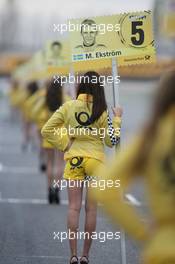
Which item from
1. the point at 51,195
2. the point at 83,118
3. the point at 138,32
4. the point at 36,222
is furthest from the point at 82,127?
the point at 51,195

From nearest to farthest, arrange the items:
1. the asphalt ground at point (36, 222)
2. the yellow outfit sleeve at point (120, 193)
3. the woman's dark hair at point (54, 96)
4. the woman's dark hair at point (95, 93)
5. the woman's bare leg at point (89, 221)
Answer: the yellow outfit sleeve at point (120, 193), the woman's dark hair at point (95, 93), the woman's bare leg at point (89, 221), the asphalt ground at point (36, 222), the woman's dark hair at point (54, 96)

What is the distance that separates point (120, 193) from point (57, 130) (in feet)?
14.7

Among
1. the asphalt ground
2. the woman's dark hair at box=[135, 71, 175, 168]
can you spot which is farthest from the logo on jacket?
the woman's dark hair at box=[135, 71, 175, 168]

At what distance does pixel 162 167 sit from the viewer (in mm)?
5234

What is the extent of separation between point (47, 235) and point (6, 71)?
203ft

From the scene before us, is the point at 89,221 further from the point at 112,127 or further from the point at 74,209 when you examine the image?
the point at 112,127

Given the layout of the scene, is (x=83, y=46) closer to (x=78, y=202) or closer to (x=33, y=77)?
(x=78, y=202)

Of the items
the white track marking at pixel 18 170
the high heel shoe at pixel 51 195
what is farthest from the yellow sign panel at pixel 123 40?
the white track marking at pixel 18 170

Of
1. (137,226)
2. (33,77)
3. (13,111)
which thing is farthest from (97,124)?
(13,111)

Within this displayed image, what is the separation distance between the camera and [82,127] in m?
9.52

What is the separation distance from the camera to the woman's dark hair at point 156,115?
17.0 ft

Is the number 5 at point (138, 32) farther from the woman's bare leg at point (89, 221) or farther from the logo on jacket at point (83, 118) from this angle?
the woman's bare leg at point (89, 221)

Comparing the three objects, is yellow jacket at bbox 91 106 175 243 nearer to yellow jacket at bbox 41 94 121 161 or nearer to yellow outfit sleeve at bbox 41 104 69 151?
yellow jacket at bbox 41 94 121 161

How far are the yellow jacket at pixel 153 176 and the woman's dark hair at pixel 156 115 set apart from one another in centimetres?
2
